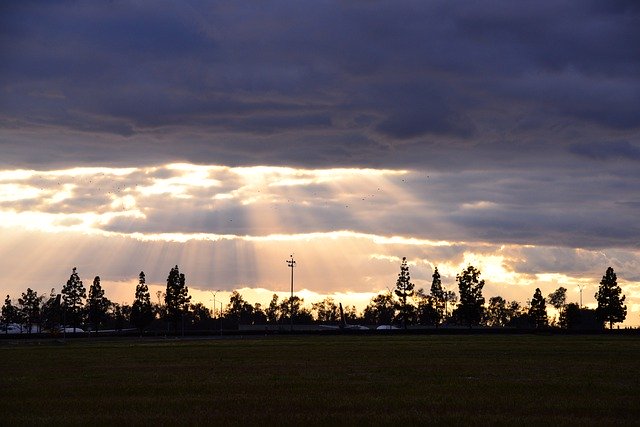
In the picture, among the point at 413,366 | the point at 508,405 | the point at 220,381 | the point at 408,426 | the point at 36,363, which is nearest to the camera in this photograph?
the point at 408,426

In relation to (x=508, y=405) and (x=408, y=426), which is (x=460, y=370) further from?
(x=408, y=426)

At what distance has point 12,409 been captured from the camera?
31625 mm

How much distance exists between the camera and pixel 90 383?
42.5 m

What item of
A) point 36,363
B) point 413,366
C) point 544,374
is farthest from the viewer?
point 36,363

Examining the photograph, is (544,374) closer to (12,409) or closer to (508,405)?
(508,405)

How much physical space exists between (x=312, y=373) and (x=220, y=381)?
6.52 meters

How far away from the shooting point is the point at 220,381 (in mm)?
41906

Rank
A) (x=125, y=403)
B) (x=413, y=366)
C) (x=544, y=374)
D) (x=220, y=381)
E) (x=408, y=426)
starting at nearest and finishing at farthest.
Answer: (x=408, y=426), (x=125, y=403), (x=220, y=381), (x=544, y=374), (x=413, y=366)

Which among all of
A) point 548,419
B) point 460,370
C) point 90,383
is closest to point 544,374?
point 460,370

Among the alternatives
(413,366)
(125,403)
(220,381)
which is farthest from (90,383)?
(413,366)

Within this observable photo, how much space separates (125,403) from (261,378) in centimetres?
1138

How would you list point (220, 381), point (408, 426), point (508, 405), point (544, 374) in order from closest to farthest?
point (408, 426) < point (508, 405) < point (220, 381) < point (544, 374)

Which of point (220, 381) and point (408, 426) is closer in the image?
point (408, 426)

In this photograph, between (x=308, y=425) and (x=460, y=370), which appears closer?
(x=308, y=425)
